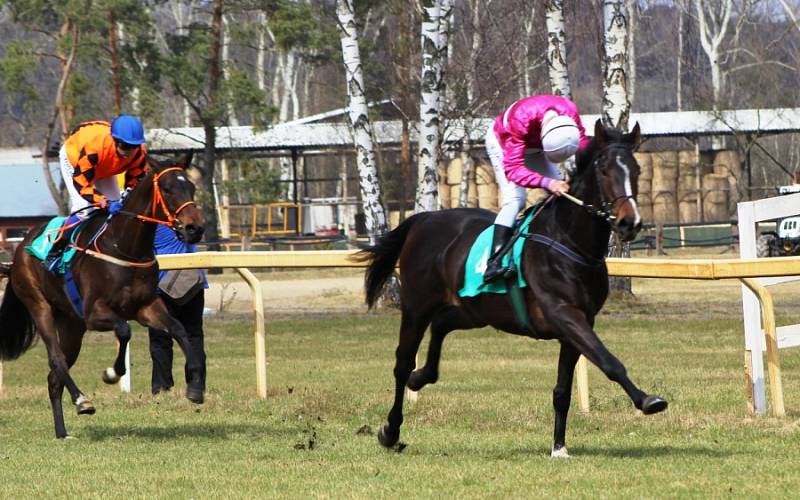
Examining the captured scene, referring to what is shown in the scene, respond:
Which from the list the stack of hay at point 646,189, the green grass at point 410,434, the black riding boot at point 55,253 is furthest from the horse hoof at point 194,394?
the stack of hay at point 646,189

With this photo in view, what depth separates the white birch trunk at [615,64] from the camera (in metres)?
18.7

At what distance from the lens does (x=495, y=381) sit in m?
13.1

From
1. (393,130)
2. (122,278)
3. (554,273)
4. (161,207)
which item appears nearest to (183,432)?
(122,278)

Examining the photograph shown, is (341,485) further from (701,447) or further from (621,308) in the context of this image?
(621,308)

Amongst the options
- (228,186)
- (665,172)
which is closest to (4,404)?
(228,186)

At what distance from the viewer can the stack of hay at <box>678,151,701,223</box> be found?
47969 mm

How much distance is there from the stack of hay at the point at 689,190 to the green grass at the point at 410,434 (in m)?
32.4

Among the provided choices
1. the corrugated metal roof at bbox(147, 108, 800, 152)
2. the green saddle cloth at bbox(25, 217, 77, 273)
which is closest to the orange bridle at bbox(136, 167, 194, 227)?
the green saddle cloth at bbox(25, 217, 77, 273)

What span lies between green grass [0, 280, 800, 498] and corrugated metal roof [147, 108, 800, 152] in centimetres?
2442

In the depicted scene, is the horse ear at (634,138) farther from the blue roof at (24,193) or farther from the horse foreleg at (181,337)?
the blue roof at (24,193)

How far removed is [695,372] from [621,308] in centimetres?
803

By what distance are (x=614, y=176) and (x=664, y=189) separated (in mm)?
41827

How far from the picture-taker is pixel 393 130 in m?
41.0

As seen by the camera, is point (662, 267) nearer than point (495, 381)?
Yes
